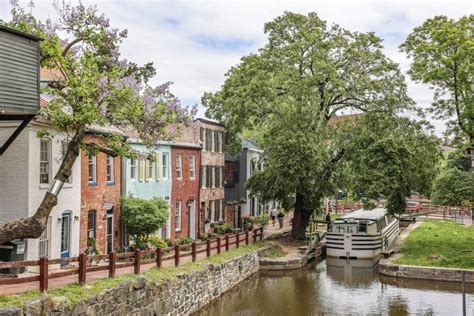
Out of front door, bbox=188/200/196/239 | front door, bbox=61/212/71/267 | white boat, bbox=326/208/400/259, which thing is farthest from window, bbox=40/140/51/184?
white boat, bbox=326/208/400/259

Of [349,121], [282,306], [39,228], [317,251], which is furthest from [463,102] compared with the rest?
[39,228]

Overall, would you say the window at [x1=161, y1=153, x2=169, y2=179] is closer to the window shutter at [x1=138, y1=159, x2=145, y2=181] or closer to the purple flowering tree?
the window shutter at [x1=138, y1=159, x2=145, y2=181]

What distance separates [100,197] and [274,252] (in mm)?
11763

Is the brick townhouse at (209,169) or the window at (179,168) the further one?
the brick townhouse at (209,169)

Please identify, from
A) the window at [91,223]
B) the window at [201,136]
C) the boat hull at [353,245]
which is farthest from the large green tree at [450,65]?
the window at [91,223]

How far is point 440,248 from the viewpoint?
1325 inches

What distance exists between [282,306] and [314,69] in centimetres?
1748

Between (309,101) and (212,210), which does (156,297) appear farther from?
(212,210)

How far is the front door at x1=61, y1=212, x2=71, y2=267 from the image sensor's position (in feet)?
74.3

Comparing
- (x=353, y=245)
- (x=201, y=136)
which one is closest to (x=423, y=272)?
(x=353, y=245)

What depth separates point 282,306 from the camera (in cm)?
2333

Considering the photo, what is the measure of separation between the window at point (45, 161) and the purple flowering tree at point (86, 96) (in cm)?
194

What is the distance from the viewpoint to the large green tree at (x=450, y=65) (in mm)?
31688

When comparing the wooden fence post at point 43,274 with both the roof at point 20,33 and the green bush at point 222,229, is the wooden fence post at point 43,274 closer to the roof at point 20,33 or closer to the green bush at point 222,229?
the roof at point 20,33
